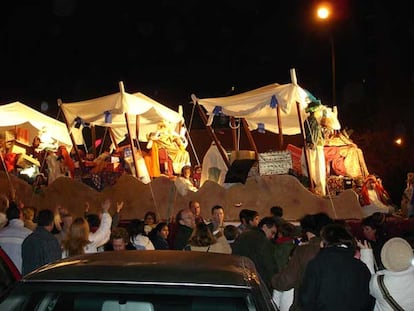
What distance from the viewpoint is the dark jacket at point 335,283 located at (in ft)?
16.4

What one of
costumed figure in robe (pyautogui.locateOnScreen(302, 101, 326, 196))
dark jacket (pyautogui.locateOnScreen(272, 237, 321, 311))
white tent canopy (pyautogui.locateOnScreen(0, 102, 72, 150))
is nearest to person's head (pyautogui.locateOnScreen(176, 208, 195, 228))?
dark jacket (pyautogui.locateOnScreen(272, 237, 321, 311))

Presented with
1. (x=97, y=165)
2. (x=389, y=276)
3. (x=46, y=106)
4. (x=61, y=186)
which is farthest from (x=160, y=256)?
(x=46, y=106)

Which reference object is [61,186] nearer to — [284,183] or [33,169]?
[33,169]

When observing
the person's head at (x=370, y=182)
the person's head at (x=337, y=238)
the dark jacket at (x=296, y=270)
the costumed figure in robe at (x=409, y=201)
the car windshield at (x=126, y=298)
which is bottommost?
the costumed figure in robe at (x=409, y=201)

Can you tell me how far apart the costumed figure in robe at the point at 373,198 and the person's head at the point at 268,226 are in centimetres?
731

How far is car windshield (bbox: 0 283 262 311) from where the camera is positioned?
9.81 feet

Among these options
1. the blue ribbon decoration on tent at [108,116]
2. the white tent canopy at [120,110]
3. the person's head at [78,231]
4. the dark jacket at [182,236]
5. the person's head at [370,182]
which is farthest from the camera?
the white tent canopy at [120,110]

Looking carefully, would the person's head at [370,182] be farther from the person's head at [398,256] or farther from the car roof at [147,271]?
the car roof at [147,271]

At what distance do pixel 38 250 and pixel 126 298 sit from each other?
138 inches

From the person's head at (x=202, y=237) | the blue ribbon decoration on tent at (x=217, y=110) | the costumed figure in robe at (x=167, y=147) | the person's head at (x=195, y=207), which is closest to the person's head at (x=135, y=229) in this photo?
the person's head at (x=202, y=237)

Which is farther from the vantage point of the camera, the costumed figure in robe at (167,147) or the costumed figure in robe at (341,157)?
the costumed figure in robe at (167,147)

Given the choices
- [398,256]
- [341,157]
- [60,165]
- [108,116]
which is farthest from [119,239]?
[60,165]

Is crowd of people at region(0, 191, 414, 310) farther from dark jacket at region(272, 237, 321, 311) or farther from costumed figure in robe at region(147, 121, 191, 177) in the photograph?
costumed figure in robe at region(147, 121, 191, 177)

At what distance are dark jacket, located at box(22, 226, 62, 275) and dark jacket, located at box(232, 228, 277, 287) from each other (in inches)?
80.9
